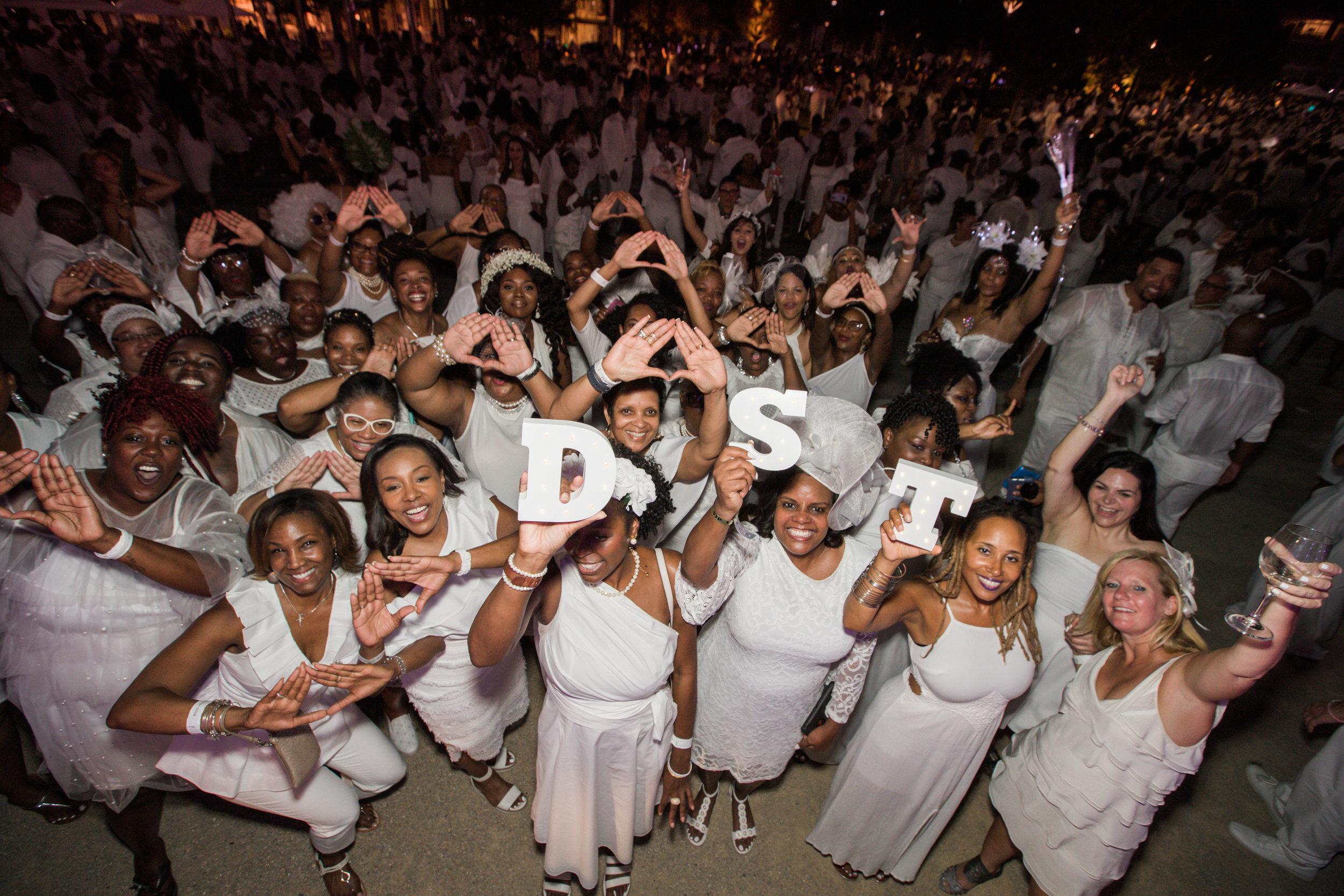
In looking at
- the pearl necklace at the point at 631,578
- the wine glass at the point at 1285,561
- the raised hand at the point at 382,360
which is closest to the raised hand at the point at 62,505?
the raised hand at the point at 382,360

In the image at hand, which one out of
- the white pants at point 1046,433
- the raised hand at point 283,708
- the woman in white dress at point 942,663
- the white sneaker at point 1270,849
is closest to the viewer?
the raised hand at point 283,708

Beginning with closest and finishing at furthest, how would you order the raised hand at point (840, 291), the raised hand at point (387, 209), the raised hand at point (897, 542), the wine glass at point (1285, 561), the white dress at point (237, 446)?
the wine glass at point (1285, 561)
the raised hand at point (897, 542)
the white dress at point (237, 446)
the raised hand at point (840, 291)
the raised hand at point (387, 209)

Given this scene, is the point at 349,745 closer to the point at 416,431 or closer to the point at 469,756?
the point at 469,756

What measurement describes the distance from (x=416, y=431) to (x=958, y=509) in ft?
7.63

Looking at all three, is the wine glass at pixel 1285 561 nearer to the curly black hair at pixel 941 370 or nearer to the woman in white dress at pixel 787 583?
the woman in white dress at pixel 787 583

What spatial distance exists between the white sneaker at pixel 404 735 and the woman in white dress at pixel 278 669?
1.99 feet

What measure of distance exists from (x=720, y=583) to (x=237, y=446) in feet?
7.59

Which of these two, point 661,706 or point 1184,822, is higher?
point 661,706

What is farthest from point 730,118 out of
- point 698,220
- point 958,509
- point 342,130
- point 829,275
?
point 958,509

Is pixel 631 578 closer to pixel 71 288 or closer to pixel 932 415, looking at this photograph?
pixel 932 415

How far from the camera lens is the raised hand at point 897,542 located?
1881mm

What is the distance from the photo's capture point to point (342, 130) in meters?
9.73

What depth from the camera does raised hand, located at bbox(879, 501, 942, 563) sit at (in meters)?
1.88

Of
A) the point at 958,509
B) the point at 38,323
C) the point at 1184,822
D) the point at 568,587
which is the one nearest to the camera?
the point at 958,509
